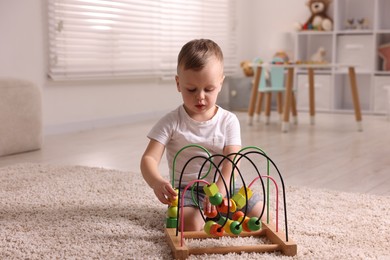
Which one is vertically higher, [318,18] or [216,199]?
[318,18]

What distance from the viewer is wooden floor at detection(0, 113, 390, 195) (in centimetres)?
218

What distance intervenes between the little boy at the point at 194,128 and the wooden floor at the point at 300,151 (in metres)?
0.71

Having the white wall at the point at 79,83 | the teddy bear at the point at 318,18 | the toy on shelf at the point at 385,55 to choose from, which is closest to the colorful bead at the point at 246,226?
the white wall at the point at 79,83

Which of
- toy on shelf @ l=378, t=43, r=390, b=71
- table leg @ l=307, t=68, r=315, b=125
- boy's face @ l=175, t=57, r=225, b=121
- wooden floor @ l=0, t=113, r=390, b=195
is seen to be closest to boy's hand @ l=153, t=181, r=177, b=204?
boy's face @ l=175, t=57, r=225, b=121

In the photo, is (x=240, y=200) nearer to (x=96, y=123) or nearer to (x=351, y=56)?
(x=96, y=123)

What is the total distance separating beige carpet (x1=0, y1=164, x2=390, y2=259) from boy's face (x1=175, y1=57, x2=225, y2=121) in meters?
0.34

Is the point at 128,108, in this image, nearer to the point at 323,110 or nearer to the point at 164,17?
the point at 164,17

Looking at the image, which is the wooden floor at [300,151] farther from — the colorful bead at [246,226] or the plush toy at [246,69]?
the plush toy at [246,69]

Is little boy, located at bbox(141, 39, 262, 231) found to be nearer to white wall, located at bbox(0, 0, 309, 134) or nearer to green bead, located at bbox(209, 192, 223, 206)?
green bead, located at bbox(209, 192, 223, 206)

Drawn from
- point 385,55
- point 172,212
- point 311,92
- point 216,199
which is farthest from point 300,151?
point 385,55

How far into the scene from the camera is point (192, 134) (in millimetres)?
1415

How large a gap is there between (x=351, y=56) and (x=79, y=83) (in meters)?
2.46

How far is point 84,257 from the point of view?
3.95ft

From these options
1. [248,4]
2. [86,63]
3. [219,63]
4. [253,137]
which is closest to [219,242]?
[219,63]
